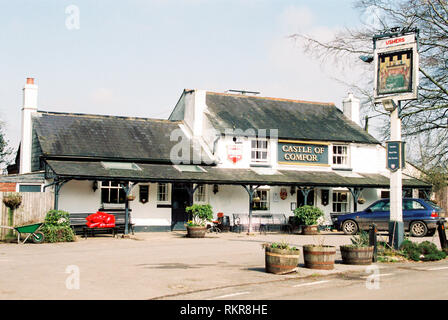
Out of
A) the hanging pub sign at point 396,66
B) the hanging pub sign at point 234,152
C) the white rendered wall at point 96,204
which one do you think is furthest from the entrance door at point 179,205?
the hanging pub sign at point 396,66

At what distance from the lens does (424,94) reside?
20.9m

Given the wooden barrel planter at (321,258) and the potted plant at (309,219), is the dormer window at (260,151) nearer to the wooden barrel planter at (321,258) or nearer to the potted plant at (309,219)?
the potted plant at (309,219)

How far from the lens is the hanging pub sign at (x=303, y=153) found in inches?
1133

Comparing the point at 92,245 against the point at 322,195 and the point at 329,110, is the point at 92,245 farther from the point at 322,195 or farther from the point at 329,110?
the point at 329,110

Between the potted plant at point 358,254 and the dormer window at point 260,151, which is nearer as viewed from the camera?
the potted plant at point 358,254

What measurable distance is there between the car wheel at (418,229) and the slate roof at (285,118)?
7.75m

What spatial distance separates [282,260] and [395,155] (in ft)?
18.9

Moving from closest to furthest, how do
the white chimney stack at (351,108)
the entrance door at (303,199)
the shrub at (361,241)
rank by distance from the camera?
the shrub at (361,241), the entrance door at (303,199), the white chimney stack at (351,108)

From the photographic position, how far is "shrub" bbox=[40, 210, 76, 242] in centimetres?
1969

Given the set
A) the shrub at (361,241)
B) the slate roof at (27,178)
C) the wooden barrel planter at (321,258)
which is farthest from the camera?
the slate roof at (27,178)

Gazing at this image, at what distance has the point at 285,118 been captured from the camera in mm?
30672
